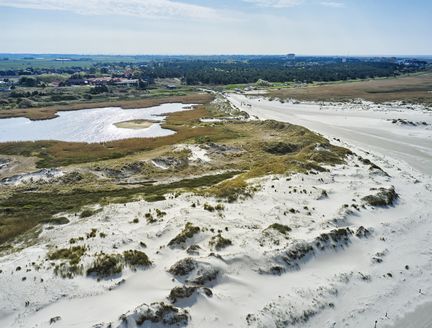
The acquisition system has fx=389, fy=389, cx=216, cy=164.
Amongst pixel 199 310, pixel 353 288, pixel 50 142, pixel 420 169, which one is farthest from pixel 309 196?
pixel 50 142

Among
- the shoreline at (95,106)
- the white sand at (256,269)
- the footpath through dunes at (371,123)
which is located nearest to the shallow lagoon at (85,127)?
the shoreline at (95,106)

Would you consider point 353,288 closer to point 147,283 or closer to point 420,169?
point 147,283

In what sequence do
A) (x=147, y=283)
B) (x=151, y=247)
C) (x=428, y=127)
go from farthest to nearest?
(x=428, y=127), (x=151, y=247), (x=147, y=283)

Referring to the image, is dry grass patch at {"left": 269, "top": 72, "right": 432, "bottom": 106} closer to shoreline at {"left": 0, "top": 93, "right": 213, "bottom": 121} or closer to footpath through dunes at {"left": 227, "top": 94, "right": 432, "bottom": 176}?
footpath through dunes at {"left": 227, "top": 94, "right": 432, "bottom": 176}

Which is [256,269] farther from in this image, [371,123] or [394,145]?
[371,123]

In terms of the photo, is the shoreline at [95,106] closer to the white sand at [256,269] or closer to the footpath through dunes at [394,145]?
the footpath through dunes at [394,145]

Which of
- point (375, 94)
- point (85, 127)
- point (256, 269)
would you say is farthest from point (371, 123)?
point (256, 269)
